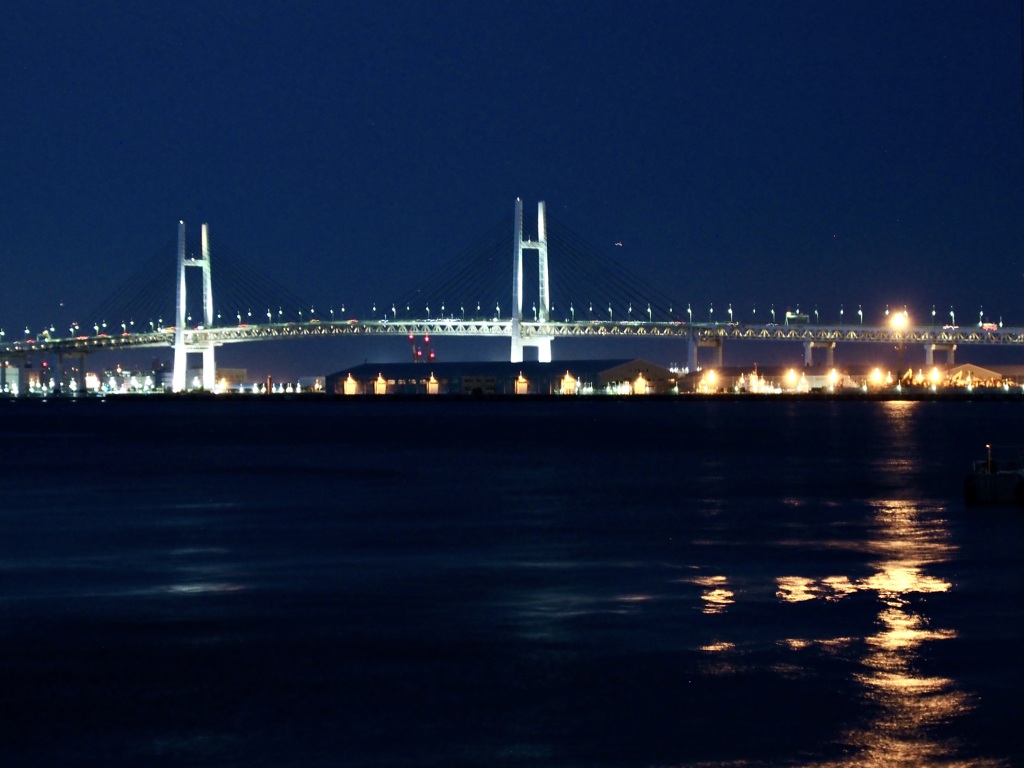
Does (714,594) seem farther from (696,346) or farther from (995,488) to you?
(696,346)

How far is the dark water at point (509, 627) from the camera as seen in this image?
22.6ft

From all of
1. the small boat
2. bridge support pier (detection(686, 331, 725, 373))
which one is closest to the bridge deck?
bridge support pier (detection(686, 331, 725, 373))

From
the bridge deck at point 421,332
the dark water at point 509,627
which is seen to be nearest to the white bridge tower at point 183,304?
the bridge deck at point 421,332

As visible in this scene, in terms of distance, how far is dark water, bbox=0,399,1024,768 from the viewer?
22.6 feet

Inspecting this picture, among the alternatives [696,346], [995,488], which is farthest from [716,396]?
[995,488]

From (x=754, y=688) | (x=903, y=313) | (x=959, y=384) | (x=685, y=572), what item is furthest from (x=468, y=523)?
(x=959, y=384)

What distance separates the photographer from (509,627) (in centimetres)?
967

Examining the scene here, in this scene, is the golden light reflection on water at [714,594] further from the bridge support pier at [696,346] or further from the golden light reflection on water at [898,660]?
the bridge support pier at [696,346]

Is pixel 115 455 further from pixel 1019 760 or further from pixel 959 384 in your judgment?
pixel 959 384

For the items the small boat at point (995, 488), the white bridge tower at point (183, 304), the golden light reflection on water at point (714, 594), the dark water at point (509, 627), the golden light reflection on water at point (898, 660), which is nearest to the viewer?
the golden light reflection on water at point (898, 660)

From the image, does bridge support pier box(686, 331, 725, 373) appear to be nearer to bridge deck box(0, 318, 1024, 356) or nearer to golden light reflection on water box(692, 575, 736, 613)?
bridge deck box(0, 318, 1024, 356)

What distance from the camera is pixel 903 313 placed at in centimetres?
10444

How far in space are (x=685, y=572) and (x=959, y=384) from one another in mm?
108160

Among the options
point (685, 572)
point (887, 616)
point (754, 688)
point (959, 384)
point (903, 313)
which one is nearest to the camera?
point (754, 688)
